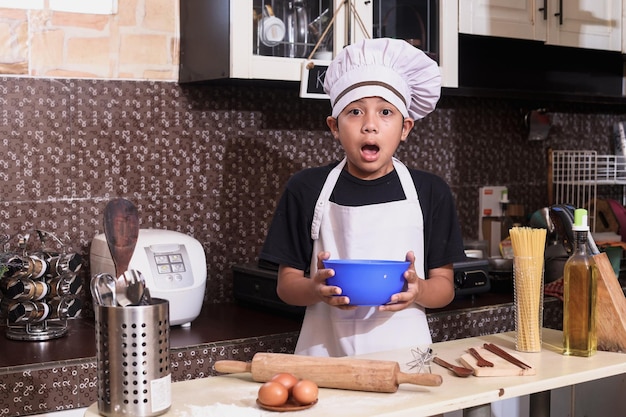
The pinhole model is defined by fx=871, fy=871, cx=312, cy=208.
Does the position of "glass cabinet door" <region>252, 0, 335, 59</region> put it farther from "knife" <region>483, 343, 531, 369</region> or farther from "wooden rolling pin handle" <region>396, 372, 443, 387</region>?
"wooden rolling pin handle" <region>396, 372, 443, 387</region>

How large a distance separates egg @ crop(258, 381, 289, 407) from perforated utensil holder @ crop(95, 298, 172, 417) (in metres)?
0.16

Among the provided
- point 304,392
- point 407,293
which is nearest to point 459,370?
point 407,293

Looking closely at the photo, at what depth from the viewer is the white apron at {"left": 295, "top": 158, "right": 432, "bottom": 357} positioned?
195cm

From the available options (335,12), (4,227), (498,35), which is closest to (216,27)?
(335,12)

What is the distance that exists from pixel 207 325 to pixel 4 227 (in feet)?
2.04

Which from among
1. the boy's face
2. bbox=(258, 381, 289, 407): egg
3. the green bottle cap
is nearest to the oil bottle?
the green bottle cap

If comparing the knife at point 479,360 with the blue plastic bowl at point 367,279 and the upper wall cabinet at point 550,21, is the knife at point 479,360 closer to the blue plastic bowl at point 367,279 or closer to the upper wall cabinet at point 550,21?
the blue plastic bowl at point 367,279

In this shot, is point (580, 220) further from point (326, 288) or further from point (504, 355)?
point (326, 288)

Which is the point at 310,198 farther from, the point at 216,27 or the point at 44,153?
the point at 44,153

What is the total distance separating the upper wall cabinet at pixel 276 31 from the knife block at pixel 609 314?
1.12m

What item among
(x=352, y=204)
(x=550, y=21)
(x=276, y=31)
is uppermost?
(x=550, y=21)

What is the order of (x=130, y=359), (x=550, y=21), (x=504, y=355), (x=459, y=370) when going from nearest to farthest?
(x=130, y=359), (x=459, y=370), (x=504, y=355), (x=550, y=21)

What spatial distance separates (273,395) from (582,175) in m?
2.69

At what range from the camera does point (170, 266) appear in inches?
92.4
